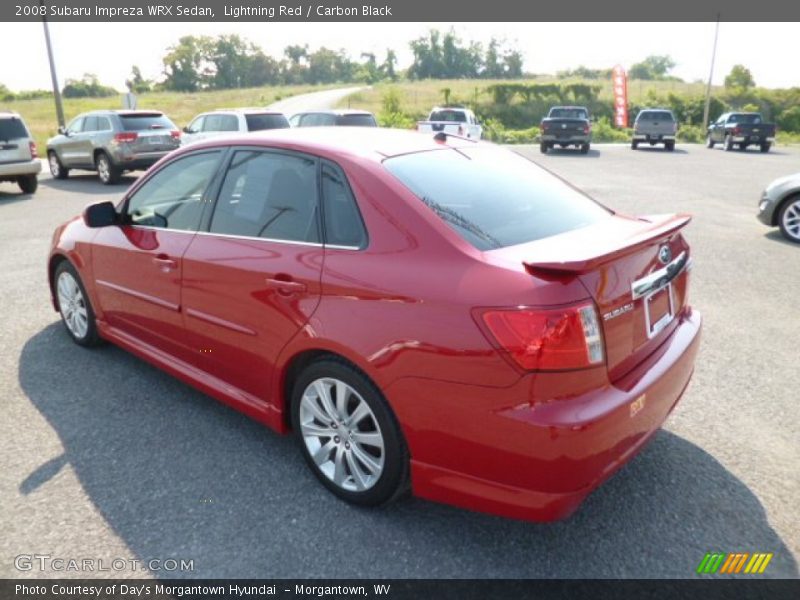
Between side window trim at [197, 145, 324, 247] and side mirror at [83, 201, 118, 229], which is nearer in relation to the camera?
side window trim at [197, 145, 324, 247]

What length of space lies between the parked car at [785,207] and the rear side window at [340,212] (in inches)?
322

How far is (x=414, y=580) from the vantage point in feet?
8.23

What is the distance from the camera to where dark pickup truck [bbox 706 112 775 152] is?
2773 centimetres

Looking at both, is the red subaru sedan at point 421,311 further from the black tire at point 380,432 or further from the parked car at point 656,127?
the parked car at point 656,127

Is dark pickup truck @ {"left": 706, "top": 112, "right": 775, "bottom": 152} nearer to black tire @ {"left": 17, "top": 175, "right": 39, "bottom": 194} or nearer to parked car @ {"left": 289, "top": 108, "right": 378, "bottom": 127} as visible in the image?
parked car @ {"left": 289, "top": 108, "right": 378, "bottom": 127}

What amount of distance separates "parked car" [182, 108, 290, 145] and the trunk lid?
13.0 meters

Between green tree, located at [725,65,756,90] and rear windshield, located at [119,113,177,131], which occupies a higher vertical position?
green tree, located at [725,65,756,90]

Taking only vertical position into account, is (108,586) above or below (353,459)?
below

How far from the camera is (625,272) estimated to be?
251 cm

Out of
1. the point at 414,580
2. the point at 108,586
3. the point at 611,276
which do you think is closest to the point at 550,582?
the point at 414,580

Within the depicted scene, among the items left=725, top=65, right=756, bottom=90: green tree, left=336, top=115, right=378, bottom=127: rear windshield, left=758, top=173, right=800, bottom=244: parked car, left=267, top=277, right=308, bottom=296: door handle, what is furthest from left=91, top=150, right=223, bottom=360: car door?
left=725, top=65, right=756, bottom=90: green tree

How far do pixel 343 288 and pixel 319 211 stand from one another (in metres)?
0.48

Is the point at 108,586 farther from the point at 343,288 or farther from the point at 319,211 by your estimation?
the point at 319,211

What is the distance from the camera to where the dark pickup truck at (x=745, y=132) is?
27.7m
